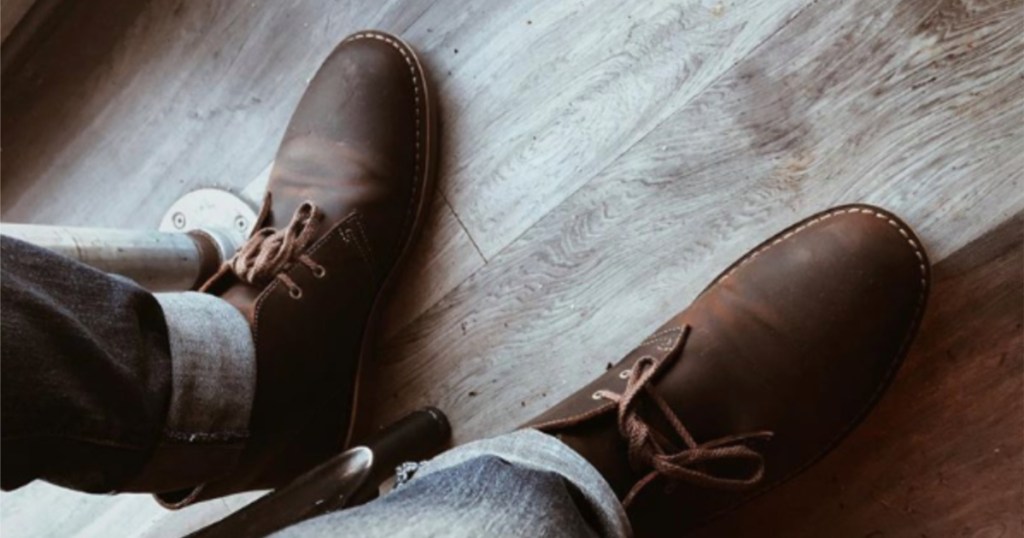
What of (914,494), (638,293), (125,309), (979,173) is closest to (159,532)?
(125,309)

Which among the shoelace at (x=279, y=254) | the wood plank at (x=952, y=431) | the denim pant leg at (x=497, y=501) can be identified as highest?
the shoelace at (x=279, y=254)

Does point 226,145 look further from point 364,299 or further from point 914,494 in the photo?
point 914,494

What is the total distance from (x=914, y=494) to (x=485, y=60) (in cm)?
55

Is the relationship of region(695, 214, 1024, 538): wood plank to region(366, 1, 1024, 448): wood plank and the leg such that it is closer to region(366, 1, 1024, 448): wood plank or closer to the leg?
region(366, 1, 1024, 448): wood plank

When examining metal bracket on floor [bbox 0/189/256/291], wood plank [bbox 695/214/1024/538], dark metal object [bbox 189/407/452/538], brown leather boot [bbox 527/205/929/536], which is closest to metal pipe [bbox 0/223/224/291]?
metal bracket on floor [bbox 0/189/256/291]

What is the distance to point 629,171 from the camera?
920mm

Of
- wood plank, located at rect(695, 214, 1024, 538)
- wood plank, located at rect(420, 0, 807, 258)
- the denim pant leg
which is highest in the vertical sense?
wood plank, located at rect(420, 0, 807, 258)

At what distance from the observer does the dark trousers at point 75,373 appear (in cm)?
62

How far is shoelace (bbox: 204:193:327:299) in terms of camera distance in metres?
0.87

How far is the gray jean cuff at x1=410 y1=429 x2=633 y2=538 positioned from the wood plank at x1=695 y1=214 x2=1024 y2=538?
0.23m

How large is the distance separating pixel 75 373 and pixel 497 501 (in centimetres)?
29

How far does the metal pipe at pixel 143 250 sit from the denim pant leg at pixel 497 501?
1.09 feet

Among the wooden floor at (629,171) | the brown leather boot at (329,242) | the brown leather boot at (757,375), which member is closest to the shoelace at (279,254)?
the brown leather boot at (329,242)

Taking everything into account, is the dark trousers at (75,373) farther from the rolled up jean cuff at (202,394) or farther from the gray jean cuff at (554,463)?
the gray jean cuff at (554,463)
